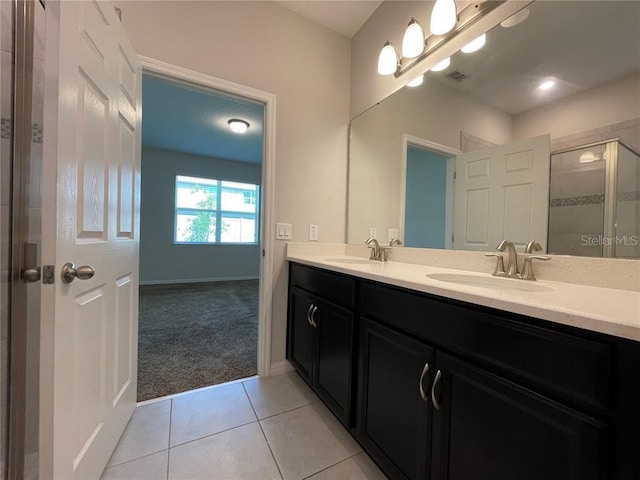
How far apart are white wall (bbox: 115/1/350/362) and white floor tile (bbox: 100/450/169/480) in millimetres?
862

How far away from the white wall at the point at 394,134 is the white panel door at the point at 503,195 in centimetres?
10

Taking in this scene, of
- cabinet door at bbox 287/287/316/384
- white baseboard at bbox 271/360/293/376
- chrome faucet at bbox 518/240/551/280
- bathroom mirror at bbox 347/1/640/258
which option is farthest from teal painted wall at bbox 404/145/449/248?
white baseboard at bbox 271/360/293/376

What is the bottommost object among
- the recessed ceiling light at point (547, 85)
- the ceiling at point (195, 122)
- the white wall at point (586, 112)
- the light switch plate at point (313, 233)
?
the light switch plate at point (313, 233)

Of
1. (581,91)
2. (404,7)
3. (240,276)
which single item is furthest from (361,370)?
(240,276)

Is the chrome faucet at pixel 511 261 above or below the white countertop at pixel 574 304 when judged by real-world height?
above

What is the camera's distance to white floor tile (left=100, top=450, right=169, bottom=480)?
41.5 inches

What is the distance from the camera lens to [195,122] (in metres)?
3.69

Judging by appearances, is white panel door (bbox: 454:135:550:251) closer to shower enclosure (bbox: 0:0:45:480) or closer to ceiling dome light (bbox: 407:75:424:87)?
ceiling dome light (bbox: 407:75:424:87)

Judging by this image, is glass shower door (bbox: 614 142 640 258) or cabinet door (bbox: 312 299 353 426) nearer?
glass shower door (bbox: 614 142 640 258)

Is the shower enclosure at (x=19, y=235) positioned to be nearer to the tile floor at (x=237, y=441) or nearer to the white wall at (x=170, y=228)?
the tile floor at (x=237, y=441)

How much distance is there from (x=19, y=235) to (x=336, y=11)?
229 centimetres

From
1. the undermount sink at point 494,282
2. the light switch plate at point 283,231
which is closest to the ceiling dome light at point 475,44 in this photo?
the undermount sink at point 494,282

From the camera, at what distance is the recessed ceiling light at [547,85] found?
105 cm

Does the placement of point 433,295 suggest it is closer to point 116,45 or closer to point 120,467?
point 120,467
